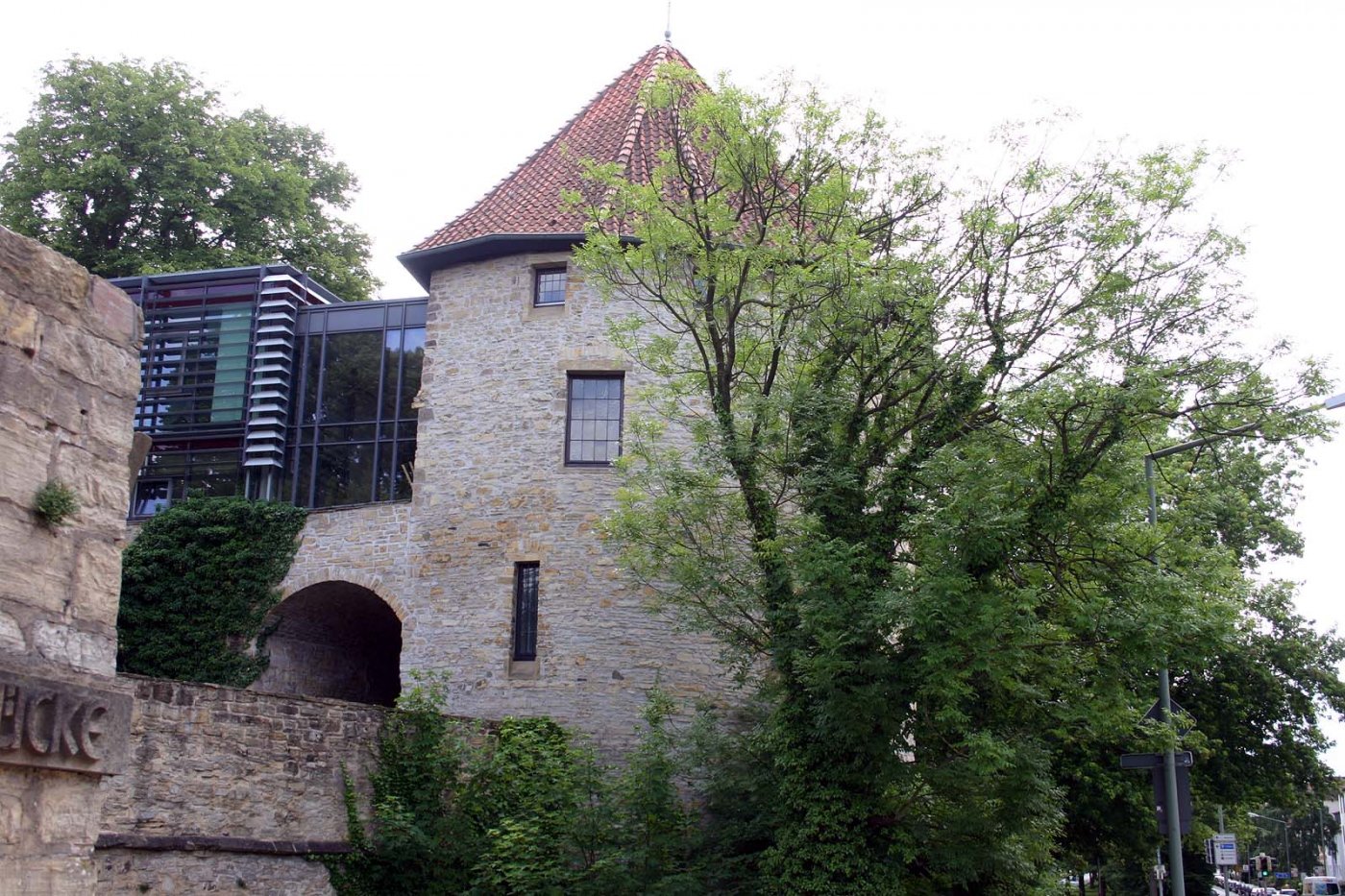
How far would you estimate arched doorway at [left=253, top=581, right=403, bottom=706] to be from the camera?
877 inches

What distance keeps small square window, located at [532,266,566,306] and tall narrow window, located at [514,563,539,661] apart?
4.31 metres

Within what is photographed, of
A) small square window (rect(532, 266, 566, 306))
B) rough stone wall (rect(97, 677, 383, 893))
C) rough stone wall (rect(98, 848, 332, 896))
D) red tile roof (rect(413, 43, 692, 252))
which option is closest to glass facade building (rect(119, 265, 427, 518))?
red tile roof (rect(413, 43, 692, 252))

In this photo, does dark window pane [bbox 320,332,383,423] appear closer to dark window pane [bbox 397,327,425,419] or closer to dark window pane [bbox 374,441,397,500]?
dark window pane [bbox 397,327,425,419]

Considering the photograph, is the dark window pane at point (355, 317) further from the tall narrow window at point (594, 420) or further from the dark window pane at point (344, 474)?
the tall narrow window at point (594, 420)

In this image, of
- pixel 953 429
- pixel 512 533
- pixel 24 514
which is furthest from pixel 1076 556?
pixel 24 514

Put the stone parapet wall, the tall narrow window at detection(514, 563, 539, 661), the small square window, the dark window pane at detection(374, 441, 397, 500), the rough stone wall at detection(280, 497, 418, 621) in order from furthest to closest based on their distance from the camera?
the dark window pane at detection(374, 441, 397, 500)
the small square window
the rough stone wall at detection(280, 497, 418, 621)
the tall narrow window at detection(514, 563, 539, 661)
the stone parapet wall

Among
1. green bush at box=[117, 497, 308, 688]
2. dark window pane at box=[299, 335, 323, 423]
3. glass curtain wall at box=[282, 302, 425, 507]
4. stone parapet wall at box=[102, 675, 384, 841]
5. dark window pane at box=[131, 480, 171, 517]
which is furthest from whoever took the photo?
dark window pane at box=[131, 480, 171, 517]

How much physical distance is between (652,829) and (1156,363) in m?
7.72

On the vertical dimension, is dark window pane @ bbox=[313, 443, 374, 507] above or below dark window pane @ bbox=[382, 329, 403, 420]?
below

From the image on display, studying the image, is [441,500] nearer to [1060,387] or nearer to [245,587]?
[245,587]

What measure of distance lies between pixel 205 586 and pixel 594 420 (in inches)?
267

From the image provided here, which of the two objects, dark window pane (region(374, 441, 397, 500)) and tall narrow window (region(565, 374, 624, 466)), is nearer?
tall narrow window (region(565, 374, 624, 466))

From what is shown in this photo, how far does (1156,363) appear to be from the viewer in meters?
14.7

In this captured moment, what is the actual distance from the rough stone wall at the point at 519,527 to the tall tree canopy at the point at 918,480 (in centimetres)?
224
